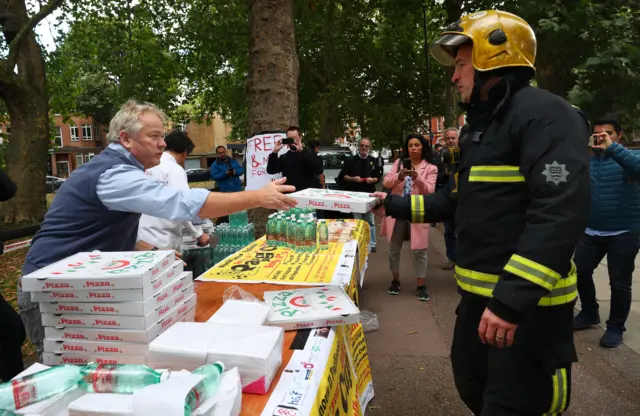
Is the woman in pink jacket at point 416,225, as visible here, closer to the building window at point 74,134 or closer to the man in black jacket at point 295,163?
the man in black jacket at point 295,163

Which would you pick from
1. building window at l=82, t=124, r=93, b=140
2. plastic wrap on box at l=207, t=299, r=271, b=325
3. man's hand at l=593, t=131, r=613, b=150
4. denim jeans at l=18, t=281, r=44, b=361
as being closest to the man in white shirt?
denim jeans at l=18, t=281, r=44, b=361

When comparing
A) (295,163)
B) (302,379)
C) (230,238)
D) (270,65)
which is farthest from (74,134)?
(302,379)

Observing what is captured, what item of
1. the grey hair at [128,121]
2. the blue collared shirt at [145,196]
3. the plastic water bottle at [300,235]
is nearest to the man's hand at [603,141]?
the plastic water bottle at [300,235]

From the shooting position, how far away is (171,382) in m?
1.25

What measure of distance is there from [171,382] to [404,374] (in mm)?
3044

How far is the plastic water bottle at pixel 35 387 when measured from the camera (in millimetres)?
1282

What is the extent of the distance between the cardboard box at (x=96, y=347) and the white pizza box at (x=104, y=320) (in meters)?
0.07

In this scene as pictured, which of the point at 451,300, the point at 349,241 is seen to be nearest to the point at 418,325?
the point at 451,300

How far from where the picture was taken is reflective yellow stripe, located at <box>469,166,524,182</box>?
183cm

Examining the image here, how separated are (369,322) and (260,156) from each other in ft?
9.34

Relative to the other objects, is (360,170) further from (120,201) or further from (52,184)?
(52,184)

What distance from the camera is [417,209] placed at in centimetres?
258

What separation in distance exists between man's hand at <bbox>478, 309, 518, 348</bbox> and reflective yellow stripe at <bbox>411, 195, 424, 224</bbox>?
895mm

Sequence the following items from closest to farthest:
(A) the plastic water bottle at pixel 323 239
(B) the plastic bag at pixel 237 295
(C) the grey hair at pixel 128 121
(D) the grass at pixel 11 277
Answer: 1. (C) the grey hair at pixel 128 121
2. (B) the plastic bag at pixel 237 295
3. (A) the plastic water bottle at pixel 323 239
4. (D) the grass at pixel 11 277
